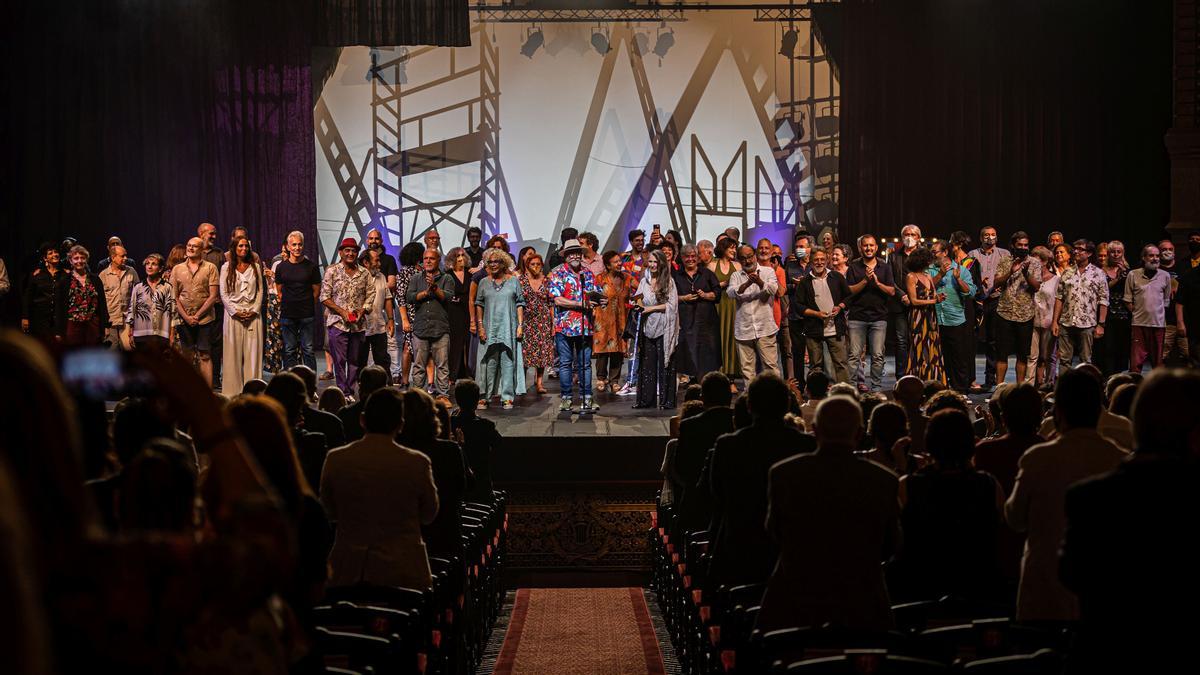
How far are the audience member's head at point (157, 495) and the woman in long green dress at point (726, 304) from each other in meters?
9.60

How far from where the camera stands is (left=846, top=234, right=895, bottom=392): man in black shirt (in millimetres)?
10875

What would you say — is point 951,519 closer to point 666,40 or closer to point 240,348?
point 240,348

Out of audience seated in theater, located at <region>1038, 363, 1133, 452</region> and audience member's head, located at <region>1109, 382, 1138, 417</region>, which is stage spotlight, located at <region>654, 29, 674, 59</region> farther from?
audience seated in theater, located at <region>1038, 363, 1133, 452</region>

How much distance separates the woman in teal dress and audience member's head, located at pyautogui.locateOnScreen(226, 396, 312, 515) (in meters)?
7.78

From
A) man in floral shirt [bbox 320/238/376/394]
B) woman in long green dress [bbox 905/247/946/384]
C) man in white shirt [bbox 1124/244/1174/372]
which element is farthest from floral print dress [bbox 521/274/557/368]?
man in white shirt [bbox 1124/244/1174/372]

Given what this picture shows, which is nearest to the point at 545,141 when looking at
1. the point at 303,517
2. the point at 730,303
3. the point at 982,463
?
the point at 730,303

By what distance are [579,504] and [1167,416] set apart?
19.5 feet

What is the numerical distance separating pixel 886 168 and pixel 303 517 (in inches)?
564

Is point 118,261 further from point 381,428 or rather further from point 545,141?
point 381,428

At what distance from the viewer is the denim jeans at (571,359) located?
34.0 ft

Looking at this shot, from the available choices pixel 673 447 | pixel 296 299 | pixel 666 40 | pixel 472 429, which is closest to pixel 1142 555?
pixel 673 447

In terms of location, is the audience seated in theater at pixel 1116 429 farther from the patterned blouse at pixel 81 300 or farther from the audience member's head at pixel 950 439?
the patterned blouse at pixel 81 300

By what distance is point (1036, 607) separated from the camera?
3578 mm

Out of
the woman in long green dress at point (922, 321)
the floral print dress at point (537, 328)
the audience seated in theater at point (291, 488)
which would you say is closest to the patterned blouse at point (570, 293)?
the floral print dress at point (537, 328)
